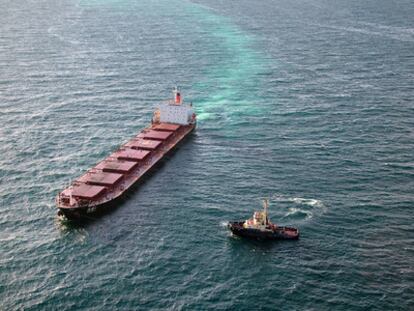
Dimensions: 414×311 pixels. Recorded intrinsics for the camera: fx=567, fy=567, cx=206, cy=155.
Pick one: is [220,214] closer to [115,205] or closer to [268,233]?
[268,233]

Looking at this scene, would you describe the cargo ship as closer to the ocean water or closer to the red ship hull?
the red ship hull

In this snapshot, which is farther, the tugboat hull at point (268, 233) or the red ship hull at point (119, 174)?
the red ship hull at point (119, 174)

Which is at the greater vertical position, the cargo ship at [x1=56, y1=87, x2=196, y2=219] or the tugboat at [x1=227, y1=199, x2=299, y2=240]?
the cargo ship at [x1=56, y1=87, x2=196, y2=219]

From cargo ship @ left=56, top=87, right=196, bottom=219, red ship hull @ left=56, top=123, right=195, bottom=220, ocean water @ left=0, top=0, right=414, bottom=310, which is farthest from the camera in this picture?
cargo ship @ left=56, top=87, right=196, bottom=219

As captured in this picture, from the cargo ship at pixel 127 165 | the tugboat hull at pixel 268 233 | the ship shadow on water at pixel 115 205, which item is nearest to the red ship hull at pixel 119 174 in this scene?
the cargo ship at pixel 127 165

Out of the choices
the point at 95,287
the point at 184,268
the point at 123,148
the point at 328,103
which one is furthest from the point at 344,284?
the point at 328,103

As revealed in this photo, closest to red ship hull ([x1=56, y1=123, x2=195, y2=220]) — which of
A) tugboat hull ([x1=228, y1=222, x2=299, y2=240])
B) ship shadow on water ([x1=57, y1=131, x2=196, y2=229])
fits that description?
ship shadow on water ([x1=57, y1=131, x2=196, y2=229])

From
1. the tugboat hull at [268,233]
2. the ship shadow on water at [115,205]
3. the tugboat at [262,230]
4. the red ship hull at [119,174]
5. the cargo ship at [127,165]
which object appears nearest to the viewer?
the tugboat hull at [268,233]

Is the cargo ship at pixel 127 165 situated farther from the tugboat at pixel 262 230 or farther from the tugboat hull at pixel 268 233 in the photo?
the tugboat at pixel 262 230

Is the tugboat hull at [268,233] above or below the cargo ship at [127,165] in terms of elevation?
below
